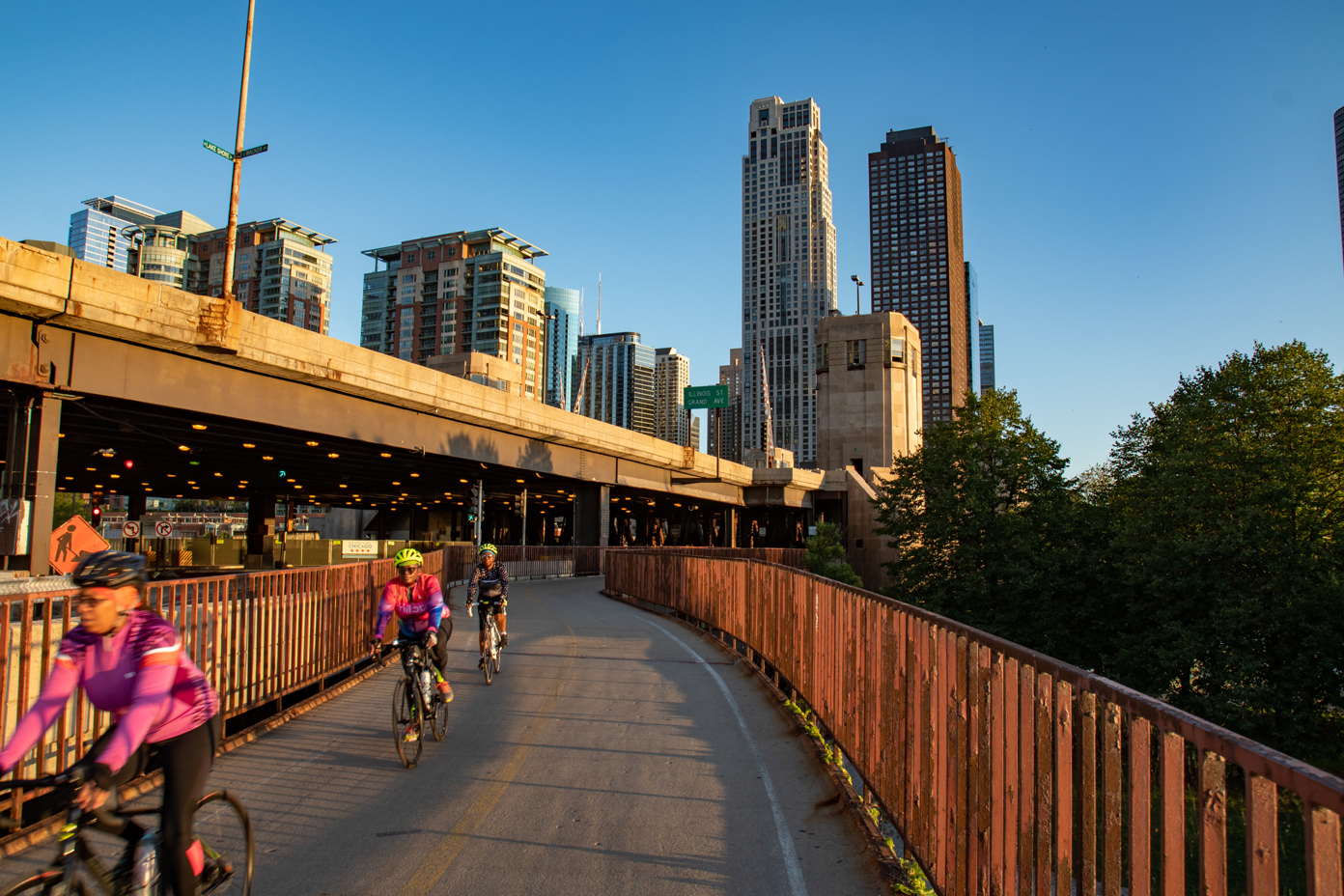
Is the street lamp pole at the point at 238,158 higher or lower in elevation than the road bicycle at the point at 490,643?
higher

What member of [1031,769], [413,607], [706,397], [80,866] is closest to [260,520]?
[706,397]

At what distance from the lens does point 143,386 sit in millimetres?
21172

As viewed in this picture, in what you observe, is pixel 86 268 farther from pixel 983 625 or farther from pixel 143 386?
pixel 983 625

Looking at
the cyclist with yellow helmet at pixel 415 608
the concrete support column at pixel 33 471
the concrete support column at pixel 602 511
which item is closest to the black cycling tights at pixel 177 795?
the cyclist with yellow helmet at pixel 415 608

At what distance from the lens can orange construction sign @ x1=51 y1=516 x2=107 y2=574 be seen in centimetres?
1338

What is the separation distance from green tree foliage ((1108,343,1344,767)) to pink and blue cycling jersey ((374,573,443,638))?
26.3 meters

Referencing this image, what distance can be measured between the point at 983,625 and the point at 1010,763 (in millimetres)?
38420

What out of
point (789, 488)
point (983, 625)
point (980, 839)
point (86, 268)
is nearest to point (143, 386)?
point (86, 268)

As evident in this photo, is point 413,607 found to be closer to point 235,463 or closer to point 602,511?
point 235,463

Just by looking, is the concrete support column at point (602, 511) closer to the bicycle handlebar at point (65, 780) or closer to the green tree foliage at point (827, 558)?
the green tree foliage at point (827, 558)

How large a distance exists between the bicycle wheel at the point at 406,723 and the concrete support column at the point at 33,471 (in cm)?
1585

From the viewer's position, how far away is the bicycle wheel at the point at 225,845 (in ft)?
13.8

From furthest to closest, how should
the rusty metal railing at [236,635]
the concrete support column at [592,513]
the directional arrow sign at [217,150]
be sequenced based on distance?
the concrete support column at [592,513]
the directional arrow sign at [217,150]
the rusty metal railing at [236,635]

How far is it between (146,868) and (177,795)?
32 cm
